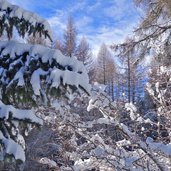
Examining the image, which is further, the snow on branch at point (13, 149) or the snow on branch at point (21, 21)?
the snow on branch at point (21, 21)

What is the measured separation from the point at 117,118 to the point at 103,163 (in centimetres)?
61

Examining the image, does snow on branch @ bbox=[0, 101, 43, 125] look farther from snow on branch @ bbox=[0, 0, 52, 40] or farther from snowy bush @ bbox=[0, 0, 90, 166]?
snow on branch @ bbox=[0, 0, 52, 40]

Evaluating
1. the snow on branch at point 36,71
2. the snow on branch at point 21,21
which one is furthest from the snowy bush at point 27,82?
the snow on branch at point 21,21

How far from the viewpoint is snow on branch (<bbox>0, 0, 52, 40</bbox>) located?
9.93ft

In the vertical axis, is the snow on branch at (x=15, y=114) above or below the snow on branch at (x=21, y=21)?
below

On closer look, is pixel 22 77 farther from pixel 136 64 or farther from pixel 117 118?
pixel 136 64

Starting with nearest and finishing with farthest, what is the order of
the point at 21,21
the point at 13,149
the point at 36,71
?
the point at 13,149 < the point at 36,71 < the point at 21,21

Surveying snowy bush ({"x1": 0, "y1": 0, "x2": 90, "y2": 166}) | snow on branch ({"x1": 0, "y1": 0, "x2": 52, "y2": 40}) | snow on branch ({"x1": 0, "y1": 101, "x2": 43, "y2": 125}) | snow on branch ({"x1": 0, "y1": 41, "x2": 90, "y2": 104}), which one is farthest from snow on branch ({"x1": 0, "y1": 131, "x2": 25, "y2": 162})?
snow on branch ({"x1": 0, "y1": 0, "x2": 52, "y2": 40})

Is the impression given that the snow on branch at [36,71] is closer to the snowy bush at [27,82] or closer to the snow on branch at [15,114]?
the snowy bush at [27,82]

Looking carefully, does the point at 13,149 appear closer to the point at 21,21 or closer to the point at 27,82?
the point at 27,82

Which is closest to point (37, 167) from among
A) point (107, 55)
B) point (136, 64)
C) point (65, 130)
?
point (136, 64)

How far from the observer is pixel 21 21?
305 centimetres

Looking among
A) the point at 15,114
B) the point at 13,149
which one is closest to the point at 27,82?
the point at 15,114

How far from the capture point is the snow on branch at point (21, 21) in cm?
303
